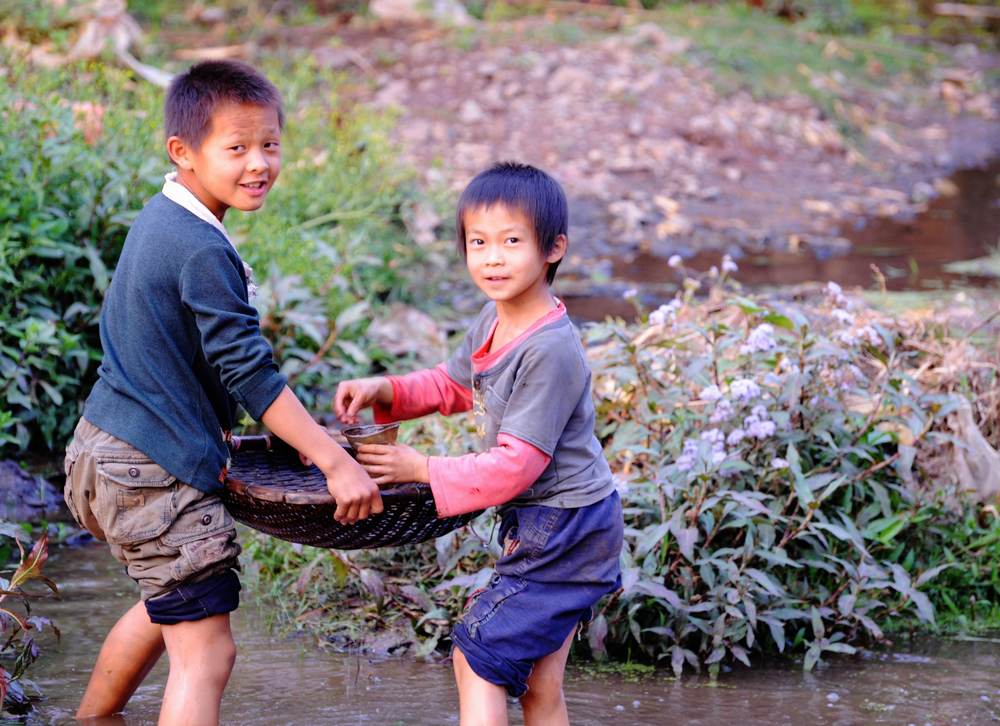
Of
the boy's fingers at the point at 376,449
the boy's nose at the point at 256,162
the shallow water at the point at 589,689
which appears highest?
the boy's nose at the point at 256,162

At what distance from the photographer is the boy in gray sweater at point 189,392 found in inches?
101

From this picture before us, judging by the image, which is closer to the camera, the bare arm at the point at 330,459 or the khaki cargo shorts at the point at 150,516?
the bare arm at the point at 330,459

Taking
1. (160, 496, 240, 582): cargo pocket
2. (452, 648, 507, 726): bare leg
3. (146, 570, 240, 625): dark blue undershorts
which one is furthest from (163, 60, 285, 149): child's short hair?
(452, 648, 507, 726): bare leg

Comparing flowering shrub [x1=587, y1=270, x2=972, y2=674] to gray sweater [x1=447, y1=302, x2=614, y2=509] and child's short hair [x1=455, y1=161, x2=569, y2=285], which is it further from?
child's short hair [x1=455, y1=161, x2=569, y2=285]

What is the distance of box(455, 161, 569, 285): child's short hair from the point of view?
2578mm

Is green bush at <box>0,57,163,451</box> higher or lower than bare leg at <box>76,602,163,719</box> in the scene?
higher

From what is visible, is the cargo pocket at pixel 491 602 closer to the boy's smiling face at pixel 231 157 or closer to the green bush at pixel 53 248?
the boy's smiling face at pixel 231 157

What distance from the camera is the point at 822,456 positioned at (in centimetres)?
377

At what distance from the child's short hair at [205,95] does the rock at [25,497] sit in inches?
78.4

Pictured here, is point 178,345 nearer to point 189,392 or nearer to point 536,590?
point 189,392

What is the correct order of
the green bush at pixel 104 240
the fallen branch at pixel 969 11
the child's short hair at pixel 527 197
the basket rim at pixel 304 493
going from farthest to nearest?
the fallen branch at pixel 969 11 < the green bush at pixel 104 240 < the child's short hair at pixel 527 197 < the basket rim at pixel 304 493

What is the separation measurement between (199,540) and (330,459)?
345mm

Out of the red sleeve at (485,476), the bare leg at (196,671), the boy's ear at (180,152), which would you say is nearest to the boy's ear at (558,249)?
the red sleeve at (485,476)

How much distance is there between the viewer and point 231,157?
269 centimetres
